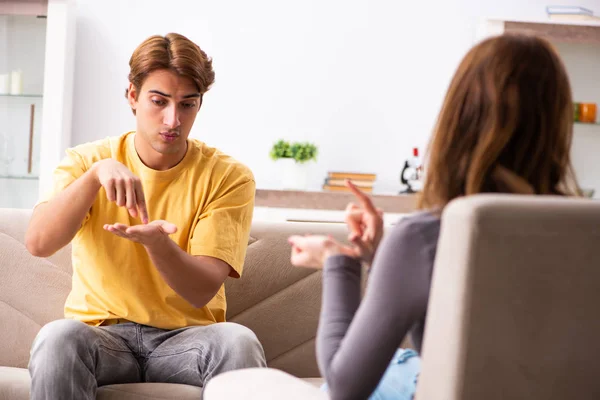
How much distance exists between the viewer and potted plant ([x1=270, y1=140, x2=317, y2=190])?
14.0 ft

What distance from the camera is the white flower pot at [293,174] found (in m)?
4.28

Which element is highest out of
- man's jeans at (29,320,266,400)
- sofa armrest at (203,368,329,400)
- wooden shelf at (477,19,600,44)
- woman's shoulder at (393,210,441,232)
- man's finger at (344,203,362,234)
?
wooden shelf at (477,19,600,44)

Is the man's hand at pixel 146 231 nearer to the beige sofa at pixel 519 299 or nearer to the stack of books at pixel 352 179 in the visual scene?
the beige sofa at pixel 519 299

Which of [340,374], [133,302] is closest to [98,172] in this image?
[133,302]

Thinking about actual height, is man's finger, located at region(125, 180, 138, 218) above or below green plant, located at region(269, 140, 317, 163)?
above

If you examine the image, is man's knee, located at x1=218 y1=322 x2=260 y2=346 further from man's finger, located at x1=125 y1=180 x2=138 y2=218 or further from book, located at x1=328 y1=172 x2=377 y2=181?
book, located at x1=328 y1=172 x2=377 y2=181

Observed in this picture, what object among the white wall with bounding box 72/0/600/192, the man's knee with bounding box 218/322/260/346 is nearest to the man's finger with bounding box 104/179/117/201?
the man's knee with bounding box 218/322/260/346

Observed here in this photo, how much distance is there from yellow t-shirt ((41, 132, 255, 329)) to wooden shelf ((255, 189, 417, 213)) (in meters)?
2.00

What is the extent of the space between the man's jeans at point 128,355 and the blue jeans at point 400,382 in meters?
0.65

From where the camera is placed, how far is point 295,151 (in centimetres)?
428

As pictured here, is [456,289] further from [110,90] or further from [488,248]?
[110,90]

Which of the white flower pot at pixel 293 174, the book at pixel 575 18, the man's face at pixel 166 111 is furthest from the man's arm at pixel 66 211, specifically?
the book at pixel 575 18

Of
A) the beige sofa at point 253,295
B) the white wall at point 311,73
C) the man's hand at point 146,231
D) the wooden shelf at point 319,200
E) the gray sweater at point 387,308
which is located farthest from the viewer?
the white wall at point 311,73

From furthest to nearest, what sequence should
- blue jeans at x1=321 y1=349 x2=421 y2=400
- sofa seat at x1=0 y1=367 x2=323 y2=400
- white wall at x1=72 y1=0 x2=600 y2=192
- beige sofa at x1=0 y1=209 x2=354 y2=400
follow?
white wall at x1=72 y1=0 x2=600 y2=192 < beige sofa at x1=0 y1=209 x2=354 y2=400 < sofa seat at x1=0 y1=367 x2=323 y2=400 < blue jeans at x1=321 y1=349 x2=421 y2=400
